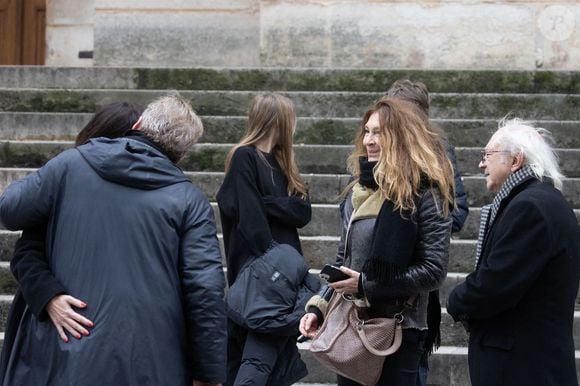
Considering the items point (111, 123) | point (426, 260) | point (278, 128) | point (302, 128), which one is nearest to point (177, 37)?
point (302, 128)

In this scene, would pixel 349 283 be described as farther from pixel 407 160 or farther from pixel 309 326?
pixel 407 160

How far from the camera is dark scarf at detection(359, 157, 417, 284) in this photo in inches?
165

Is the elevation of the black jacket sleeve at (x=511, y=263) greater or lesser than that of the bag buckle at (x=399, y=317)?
greater

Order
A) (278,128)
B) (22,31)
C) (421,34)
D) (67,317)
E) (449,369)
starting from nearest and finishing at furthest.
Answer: (67,317) → (278,128) → (449,369) → (421,34) → (22,31)

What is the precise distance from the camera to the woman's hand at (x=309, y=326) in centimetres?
445

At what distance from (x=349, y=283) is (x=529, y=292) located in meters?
0.68

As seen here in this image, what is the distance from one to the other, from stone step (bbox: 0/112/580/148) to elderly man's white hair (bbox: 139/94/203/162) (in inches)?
178

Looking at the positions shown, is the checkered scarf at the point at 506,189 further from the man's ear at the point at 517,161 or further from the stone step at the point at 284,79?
the stone step at the point at 284,79

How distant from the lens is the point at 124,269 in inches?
143

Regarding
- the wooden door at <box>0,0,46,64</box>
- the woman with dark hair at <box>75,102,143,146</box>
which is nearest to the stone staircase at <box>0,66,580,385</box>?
the woman with dark hair at <box>75,102,143,146</box>

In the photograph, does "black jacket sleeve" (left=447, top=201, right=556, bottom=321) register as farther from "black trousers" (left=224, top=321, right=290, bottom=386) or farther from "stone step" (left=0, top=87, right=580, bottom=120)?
"stone step" (left=0, top=87, right=580, bottom=120)

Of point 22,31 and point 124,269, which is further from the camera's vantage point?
point 22,31

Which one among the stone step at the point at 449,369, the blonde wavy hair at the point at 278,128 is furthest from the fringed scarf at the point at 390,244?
the stone step at the point at 449,369

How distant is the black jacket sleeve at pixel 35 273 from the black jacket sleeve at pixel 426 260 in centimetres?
121
